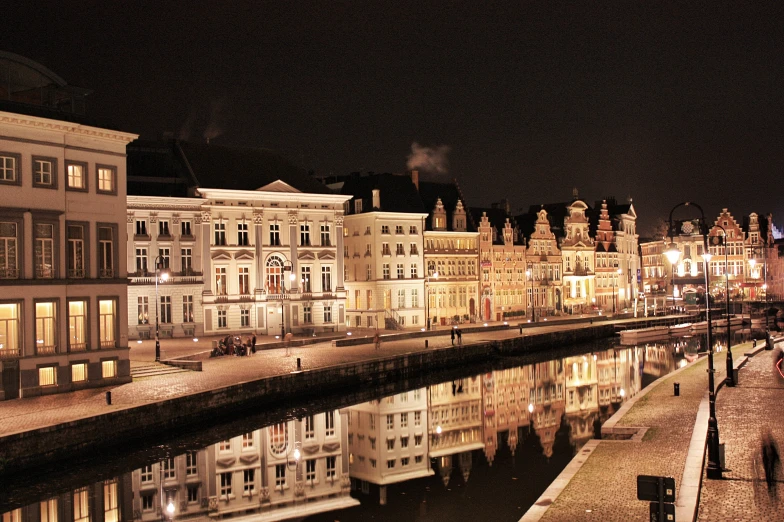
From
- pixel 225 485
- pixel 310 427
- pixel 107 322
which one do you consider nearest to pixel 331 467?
pixel 225 485

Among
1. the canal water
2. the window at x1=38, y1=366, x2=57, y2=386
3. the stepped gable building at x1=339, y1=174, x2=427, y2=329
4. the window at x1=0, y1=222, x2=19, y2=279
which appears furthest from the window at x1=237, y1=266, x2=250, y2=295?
the window at x1=0, y1=222, x2=19, y2=279

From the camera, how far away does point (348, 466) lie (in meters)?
25.8

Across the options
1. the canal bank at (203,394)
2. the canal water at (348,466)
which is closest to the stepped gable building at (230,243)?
the canal bank at (203,394)

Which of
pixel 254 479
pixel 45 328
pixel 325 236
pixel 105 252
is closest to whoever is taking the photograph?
pixel 254 479

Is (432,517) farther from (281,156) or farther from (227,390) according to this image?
(281,156)

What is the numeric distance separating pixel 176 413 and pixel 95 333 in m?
6.17

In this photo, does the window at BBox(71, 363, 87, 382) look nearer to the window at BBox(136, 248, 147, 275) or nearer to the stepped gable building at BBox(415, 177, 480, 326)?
the window at BBox(136, 248, 147, 275)

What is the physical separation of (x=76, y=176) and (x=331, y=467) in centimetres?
1718

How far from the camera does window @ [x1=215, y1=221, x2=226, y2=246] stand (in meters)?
55.1

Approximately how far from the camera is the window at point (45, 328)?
3066cm

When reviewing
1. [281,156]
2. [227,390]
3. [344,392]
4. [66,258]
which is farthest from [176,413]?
[281,156]

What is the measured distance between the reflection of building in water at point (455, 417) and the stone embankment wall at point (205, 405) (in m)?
3.09

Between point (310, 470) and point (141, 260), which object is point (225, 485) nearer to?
point (310, 470)

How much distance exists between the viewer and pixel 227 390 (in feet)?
104
